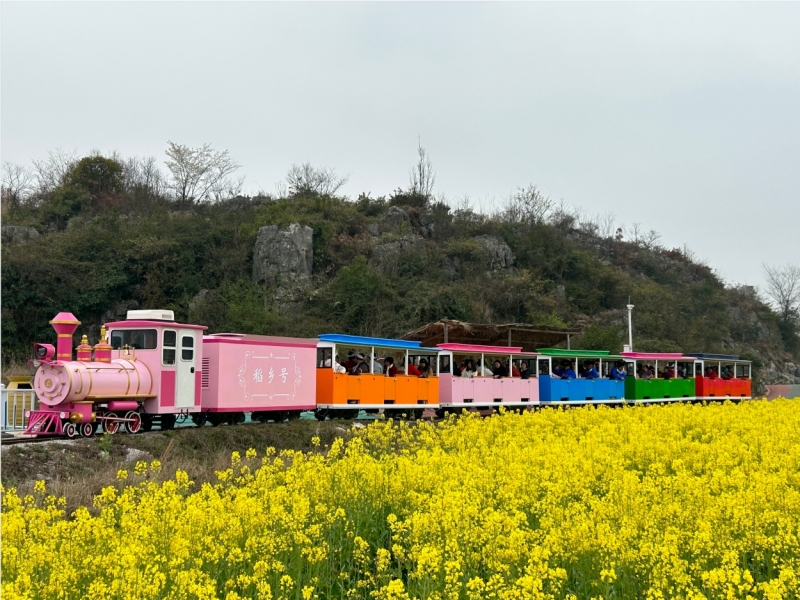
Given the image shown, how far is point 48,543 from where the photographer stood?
6539 mm

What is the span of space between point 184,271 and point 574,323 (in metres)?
25.2

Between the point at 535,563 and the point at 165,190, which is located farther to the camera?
the point at 165,190

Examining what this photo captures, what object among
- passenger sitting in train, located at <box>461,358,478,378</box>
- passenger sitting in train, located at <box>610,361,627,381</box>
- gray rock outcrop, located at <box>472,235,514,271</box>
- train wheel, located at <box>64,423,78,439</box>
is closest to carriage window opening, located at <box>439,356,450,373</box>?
passenger sitting in train, located at <box>461,358,478,378</box>

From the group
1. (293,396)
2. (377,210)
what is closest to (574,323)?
(377,210)

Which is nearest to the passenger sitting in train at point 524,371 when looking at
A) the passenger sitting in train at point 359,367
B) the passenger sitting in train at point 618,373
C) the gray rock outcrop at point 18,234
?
the passenger sitting in train at point 618,373

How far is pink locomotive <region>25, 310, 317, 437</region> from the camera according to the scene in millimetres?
16844

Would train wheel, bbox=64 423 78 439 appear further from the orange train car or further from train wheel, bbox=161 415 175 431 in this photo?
the orange train car

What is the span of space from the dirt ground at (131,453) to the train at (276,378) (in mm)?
866

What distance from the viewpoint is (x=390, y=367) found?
24938 mm

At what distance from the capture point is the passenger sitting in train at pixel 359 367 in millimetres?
23625

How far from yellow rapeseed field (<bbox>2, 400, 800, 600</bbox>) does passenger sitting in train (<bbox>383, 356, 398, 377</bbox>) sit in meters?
14.7

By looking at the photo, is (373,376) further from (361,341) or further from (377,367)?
(361,341)

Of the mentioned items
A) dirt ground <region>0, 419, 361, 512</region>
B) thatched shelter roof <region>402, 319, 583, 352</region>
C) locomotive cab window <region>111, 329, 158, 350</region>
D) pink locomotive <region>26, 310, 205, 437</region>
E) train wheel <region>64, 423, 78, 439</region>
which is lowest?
dirt ground <region>0, 419, 361, 512</region>

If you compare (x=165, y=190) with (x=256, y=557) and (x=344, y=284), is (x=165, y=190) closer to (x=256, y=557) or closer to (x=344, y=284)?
(x=344, y=284)
